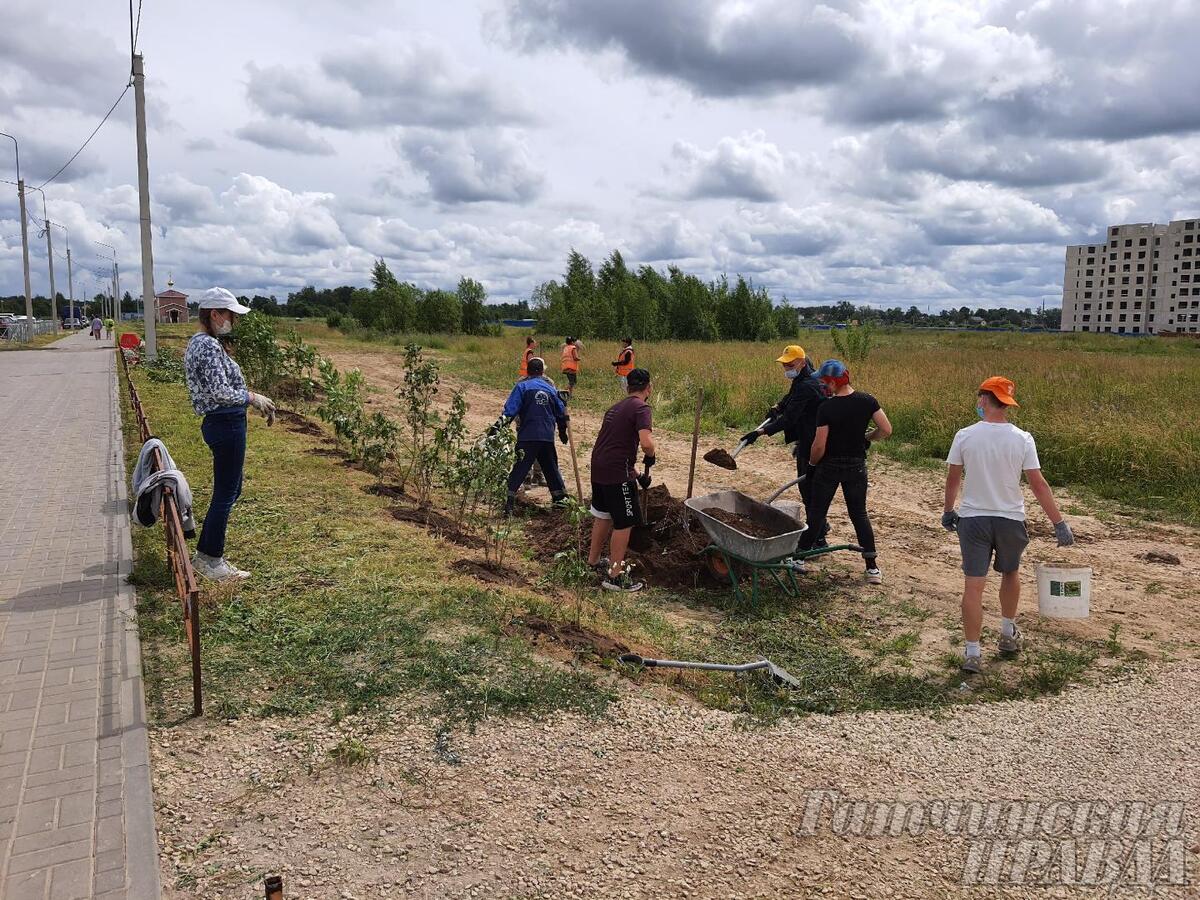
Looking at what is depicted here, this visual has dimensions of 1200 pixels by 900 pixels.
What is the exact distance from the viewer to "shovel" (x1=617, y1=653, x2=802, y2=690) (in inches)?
188

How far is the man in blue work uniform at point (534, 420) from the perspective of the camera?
839 cm

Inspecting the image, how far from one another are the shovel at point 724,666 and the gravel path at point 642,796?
12.6 inches

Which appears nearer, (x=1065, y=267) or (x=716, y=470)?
(x=716, y=470)

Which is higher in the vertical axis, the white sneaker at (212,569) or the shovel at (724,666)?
the white sneaker at (212,569)

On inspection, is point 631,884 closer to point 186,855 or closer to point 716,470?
point 186,855

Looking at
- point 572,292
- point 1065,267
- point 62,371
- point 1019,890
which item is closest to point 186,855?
point 1019,890

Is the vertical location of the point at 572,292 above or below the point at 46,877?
above

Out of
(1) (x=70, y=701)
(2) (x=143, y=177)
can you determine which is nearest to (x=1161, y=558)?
(1) (x=70, y=701)

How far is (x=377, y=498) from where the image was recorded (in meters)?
9.01

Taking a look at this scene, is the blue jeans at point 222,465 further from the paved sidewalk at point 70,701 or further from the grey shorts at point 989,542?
the grey shorts at point 989,542

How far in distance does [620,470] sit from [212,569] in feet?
9.84

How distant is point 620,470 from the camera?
6527mm

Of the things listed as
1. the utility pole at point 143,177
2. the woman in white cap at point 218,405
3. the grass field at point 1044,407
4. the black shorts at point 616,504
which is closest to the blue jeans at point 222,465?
the woman in white cap at point 218,405

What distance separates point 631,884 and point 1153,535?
26.3ft
